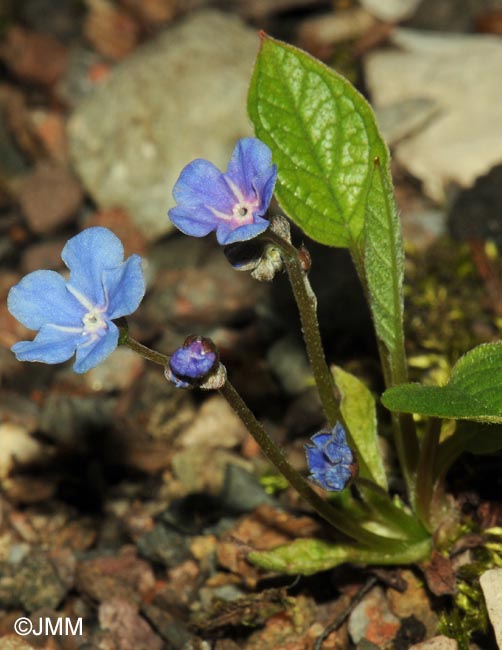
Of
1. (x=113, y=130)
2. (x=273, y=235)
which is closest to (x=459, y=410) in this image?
(x=273, y=235)

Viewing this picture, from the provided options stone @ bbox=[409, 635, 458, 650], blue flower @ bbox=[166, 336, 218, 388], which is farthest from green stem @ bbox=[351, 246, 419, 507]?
blue flower @ bbox=[166, 336, 218, 388]

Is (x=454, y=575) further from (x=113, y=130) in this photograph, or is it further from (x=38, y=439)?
(x=113, y=130)

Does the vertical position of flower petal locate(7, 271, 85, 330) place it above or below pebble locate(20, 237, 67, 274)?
above

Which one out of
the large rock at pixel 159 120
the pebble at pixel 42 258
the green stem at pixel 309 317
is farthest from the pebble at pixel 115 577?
the large rock at pixel 159 120

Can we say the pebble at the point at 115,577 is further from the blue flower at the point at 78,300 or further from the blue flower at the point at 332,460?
the blue flower at the point at 78,300

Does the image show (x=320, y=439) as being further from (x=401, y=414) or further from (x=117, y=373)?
(x=117, y=373)

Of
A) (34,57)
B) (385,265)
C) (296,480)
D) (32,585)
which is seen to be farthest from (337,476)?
(34,57)

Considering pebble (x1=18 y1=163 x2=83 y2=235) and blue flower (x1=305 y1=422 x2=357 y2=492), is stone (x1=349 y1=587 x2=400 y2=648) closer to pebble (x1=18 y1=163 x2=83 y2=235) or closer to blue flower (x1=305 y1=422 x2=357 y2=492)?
blue flower (x1=305 y1=422 x2=357 y2=492)
